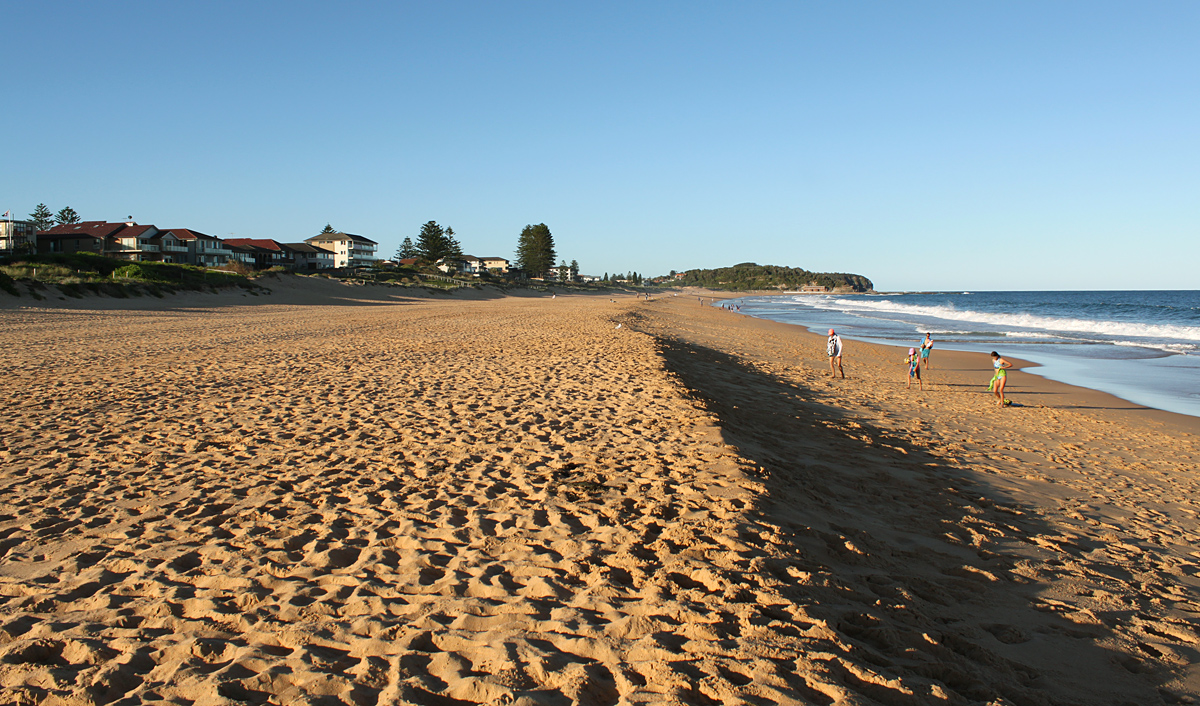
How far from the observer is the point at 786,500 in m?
5.60

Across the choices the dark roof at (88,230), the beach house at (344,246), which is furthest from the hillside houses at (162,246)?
the beach house at (344,246)

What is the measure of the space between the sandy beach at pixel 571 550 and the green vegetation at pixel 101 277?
2474 cm

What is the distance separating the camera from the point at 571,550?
445cm

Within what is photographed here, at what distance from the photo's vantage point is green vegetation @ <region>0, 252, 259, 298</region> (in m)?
28.9

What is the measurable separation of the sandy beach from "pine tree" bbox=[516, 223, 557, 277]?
110223 mm

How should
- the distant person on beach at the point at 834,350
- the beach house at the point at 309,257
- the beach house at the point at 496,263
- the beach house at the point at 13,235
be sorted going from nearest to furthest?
the distant person on beach at the point at 834,350, the beach house at the point at 13,235, the beach house at the point at 309,257, the beach house at the point at 496,263

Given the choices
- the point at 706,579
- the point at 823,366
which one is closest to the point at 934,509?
the point at 706,579

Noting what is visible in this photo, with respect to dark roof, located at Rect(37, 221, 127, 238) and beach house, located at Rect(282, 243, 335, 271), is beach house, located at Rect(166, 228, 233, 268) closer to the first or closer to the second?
dark roof, located at Rect(37, 221, 127, 238)

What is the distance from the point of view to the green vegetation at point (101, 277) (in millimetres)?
28938

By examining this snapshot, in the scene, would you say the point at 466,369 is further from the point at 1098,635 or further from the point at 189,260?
the point at 189,260

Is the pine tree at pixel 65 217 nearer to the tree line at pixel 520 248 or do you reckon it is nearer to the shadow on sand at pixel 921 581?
the tree line at pixel 520 248

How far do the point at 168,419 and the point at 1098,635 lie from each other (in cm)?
1007

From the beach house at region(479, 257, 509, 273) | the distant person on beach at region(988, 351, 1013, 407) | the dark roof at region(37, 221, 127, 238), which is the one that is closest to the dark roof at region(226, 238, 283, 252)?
the dark roof at region(37, 221, 127, 238)

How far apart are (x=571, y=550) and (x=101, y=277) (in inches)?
1649
